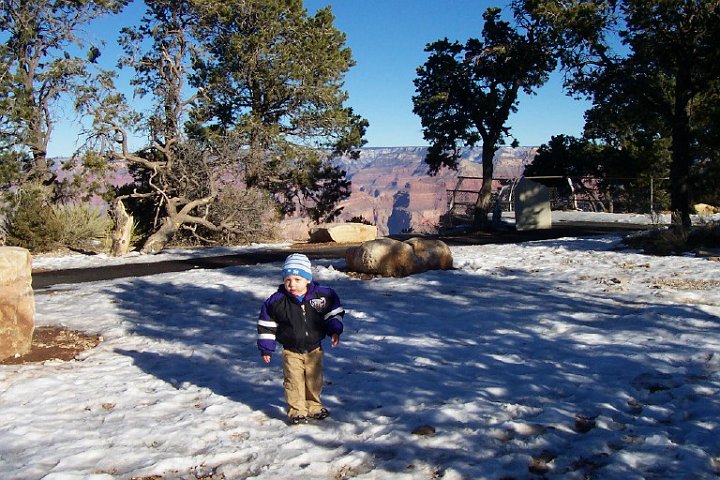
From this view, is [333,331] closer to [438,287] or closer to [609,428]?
[609,428]

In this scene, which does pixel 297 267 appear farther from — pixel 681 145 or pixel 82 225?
pixel 82 225

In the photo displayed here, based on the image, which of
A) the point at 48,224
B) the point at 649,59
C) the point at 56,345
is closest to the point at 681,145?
the point at 649,59

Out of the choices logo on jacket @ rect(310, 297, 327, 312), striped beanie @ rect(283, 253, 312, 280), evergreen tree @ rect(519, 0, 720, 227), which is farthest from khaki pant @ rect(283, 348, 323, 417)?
evergreen tree @ rect(519, 0, 720, 227)

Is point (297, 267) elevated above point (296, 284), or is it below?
above

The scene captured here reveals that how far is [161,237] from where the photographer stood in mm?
17859

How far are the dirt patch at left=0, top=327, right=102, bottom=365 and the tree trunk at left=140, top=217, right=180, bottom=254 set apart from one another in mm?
9067

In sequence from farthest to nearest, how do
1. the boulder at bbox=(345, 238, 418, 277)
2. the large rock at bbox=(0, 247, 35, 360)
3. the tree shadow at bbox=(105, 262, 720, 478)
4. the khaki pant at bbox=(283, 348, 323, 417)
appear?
the boulder at bbox=(345, 238, 418, 277), the large rock at bbox=(0, 247, 35, 360), the khaki pant at bbox=(283, 348, 323, 417), the tree shadow at bbox=(105, 262, 720, 478)

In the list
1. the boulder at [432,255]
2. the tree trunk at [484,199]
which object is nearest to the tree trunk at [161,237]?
the boulder at [432,255]

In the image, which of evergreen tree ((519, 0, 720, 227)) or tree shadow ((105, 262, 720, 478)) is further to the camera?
evergreen tree ((519, 0, 720, 227))

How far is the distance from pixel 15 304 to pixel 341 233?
12.6 meters

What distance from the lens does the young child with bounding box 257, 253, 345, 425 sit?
452cm

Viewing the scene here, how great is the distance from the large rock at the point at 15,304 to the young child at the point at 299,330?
3202mm

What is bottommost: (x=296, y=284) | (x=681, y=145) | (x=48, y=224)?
(x=296, y=284)

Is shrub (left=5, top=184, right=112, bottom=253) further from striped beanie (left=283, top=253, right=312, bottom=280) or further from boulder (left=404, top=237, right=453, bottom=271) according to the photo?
striped beanie (left=283, top=253, right=312, bottom=280)
